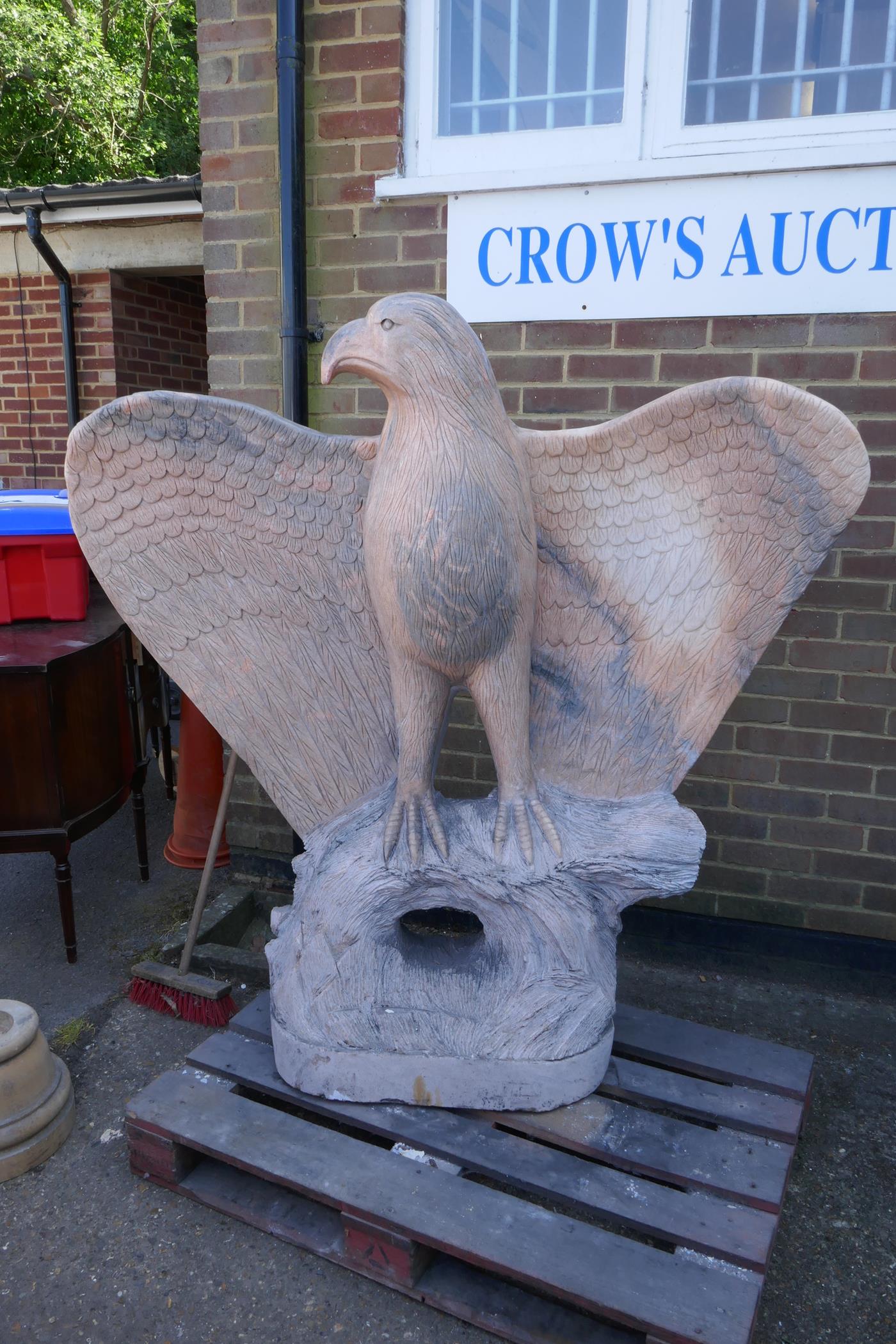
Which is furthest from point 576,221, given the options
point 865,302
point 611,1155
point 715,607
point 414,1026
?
point 611,1155

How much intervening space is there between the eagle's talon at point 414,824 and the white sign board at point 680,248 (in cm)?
180

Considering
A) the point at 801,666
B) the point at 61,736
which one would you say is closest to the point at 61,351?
the point at 61,736

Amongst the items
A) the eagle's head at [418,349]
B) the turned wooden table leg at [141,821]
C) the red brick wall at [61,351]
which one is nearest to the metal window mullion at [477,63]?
the eagle's head at [418,349]

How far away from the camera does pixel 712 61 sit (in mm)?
2943

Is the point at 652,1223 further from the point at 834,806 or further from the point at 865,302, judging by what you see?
the point at 865,302

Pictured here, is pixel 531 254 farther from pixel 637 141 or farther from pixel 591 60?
pixel 591 60

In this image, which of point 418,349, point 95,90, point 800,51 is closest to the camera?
point 418,349

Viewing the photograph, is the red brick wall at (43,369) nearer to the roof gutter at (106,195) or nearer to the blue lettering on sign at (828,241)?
the roof gutter at (106,195)

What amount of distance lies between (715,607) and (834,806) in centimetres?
143

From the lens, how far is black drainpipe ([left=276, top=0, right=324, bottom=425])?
308cm

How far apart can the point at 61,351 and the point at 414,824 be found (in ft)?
15.9

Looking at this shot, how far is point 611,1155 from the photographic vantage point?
208 centimetres

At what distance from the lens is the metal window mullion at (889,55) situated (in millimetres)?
2814

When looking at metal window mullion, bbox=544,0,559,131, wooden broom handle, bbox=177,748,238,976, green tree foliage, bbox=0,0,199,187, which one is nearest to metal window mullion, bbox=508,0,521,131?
metal window mullion, bbox=544,0,559,131
